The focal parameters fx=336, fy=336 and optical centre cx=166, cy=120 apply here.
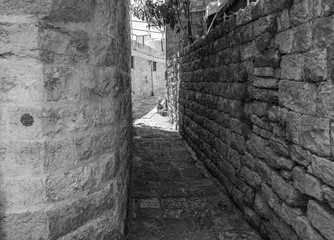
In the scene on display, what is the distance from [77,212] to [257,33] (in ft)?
7.44

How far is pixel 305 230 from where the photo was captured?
92.4 inches

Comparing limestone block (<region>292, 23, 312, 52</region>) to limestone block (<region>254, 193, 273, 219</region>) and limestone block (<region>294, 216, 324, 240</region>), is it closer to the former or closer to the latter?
limestone block (<region>294, 216, 324, 240</region>)

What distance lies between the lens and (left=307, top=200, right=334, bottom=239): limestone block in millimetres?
2029

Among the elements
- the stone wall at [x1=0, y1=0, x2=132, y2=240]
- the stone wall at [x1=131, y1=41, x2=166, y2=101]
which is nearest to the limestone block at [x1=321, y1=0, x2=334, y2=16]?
the stone wall at [x1=0, y1=0, x2=132, y2=240]

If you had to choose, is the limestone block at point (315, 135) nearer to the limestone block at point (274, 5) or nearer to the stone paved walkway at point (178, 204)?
the limestone block at point (274, 5)

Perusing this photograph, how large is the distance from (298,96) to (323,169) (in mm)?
575

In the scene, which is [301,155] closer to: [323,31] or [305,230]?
[305,230]

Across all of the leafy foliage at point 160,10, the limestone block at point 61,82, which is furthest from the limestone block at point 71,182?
the leafy foliage at point 160,10

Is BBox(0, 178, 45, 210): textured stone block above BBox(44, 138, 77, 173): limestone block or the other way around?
the other way around

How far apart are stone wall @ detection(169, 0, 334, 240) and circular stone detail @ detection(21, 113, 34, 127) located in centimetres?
173

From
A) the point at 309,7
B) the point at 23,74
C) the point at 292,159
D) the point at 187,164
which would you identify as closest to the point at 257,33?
the point at 309,7

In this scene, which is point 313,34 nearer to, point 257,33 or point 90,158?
point 257,33

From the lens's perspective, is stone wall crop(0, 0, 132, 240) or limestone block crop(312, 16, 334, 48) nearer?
stone wall crop(0, 0, 132, 240)

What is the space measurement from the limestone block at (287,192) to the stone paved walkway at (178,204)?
0.67 meters
